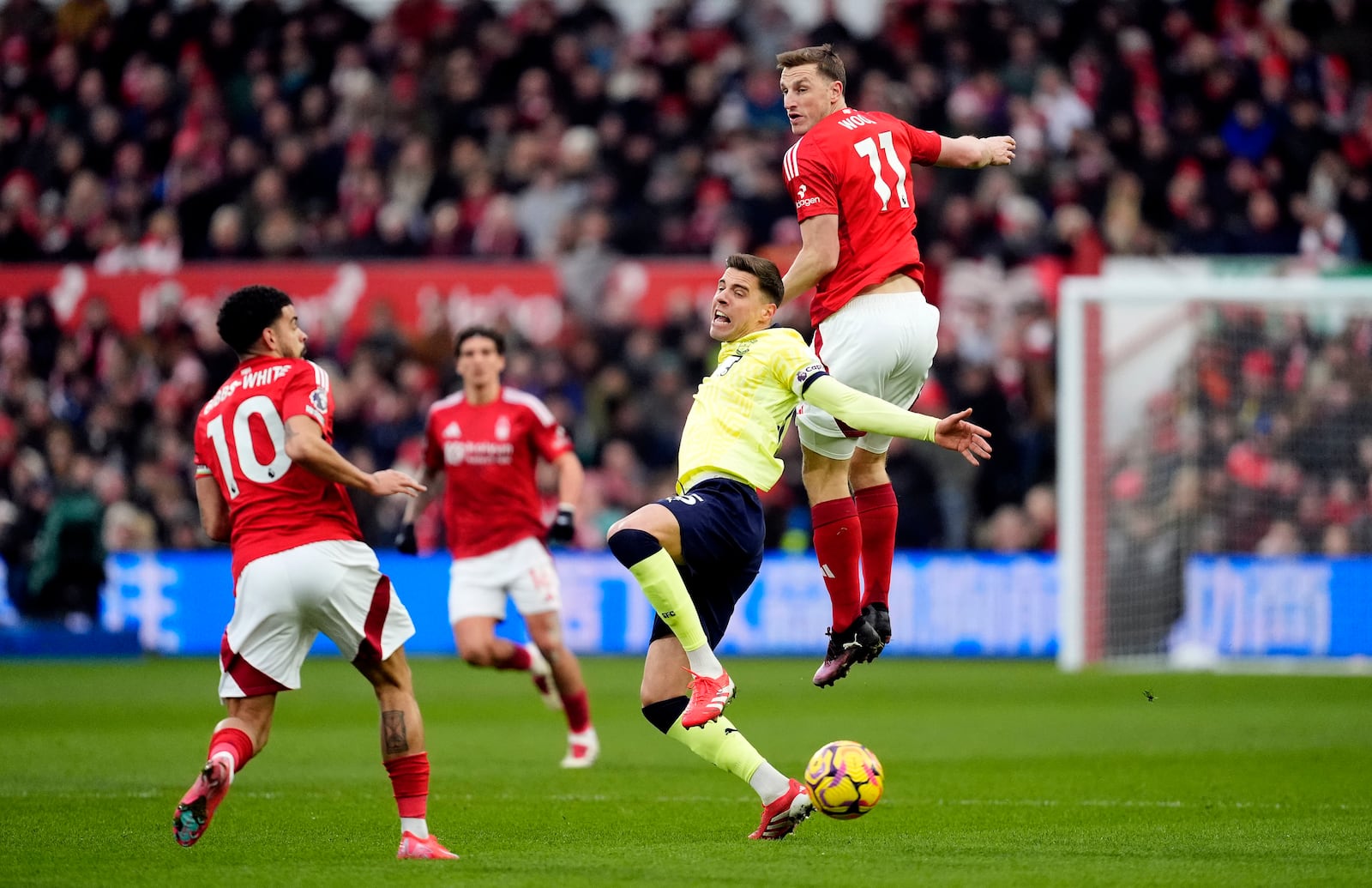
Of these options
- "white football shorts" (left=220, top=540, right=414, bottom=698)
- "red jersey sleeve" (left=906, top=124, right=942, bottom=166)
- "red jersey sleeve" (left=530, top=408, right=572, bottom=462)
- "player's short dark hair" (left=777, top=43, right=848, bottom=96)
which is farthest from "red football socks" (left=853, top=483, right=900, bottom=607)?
"red jersey sleeve" (left=530, top=408, right=572, bottom=462)

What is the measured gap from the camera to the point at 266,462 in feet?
→ 24.0

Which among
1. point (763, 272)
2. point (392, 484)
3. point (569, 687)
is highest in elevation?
point (763, 272)

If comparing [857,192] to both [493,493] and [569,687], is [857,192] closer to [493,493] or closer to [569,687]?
[569,687]

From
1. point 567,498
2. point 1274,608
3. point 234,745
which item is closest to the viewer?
point 234,745

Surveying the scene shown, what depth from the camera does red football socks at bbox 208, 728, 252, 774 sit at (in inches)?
278

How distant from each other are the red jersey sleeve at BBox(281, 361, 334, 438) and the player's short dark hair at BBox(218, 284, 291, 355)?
0.23 metres

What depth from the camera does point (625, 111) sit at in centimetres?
2219

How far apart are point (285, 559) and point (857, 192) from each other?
2.90 meters

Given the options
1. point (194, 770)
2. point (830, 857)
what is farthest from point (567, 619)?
point (830, 857)

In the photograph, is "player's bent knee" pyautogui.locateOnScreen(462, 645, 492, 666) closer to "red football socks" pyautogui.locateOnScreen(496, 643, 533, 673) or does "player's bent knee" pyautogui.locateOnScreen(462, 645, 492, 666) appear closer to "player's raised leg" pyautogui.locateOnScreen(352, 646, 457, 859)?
"red football socks" pyautogui.locateOnScreen(496, 643, 533, 673)

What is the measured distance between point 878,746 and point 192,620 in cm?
987

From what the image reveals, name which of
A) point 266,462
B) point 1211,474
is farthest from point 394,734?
point 1211,474

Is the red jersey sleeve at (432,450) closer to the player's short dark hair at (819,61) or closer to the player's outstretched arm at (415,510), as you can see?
the player's outstretched arm at (415,510)

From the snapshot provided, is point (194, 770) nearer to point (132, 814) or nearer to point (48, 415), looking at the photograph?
point (132, 814)
